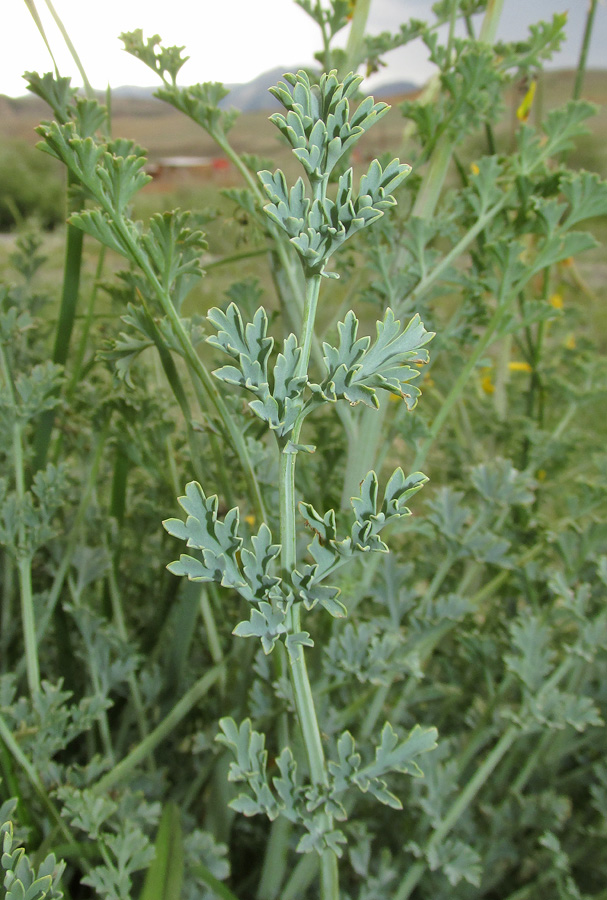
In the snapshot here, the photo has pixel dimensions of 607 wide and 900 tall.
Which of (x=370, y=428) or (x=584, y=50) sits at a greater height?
(x=584, y=50)

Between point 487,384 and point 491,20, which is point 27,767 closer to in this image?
point 491,20

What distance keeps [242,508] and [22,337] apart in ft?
0.68

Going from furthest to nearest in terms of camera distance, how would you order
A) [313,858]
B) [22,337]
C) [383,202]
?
[22,337], [313,858], [383,202]

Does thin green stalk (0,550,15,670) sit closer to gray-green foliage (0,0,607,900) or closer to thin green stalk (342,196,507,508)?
gray-green foliage (0,0,607,900)

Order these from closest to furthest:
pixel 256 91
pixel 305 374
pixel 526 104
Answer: pixel 305 374, pixel 526 104, pixel 256 91

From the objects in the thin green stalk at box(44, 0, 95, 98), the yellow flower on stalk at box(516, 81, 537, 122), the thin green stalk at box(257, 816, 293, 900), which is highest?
the thin green stalk at box(44, 0, 95, 98)

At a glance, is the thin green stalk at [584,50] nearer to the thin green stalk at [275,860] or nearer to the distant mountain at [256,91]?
the distant mountain at [256,91]

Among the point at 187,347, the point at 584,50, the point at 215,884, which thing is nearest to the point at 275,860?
the point at 215,884

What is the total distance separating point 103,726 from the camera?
1.38 ft

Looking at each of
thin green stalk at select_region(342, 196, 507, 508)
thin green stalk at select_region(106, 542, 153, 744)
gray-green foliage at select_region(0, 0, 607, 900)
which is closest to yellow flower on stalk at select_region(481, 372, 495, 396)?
gray-green foliage at select_region(0, 0, 607, 900)

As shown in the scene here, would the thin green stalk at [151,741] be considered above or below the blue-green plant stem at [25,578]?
below

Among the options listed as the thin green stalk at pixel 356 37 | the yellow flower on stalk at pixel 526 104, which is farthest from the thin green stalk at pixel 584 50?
the thin green stalk at pixel 356 37

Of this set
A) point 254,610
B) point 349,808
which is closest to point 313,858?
point 349,808

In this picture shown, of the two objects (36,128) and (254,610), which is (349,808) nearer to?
(254,610)
